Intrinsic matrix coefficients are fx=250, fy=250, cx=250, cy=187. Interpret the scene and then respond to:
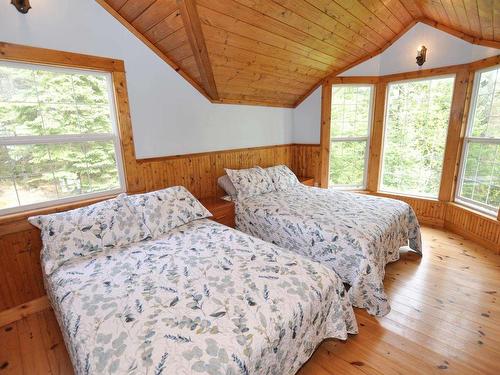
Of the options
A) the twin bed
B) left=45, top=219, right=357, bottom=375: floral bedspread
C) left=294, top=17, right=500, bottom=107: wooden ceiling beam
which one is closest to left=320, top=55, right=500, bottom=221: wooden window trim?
left=294, top=17, right=500, bottom=107: wooden ceiling beam

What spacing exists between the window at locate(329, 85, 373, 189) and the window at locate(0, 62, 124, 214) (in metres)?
2.96

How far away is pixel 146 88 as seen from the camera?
2396 millimetres

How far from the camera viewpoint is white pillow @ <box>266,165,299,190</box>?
324 centimetres

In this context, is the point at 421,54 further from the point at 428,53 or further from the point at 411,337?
the point at 411,337

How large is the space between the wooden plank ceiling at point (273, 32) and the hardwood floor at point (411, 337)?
2243 millimetres

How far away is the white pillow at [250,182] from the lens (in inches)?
115

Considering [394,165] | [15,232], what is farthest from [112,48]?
[394,165]

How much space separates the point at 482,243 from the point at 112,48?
4223 mm

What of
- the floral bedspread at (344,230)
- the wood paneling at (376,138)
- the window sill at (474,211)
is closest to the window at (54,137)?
the floral bedspread at (344,230)

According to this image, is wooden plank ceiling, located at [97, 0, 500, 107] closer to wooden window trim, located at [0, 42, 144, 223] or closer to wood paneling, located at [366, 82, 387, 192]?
wooden window trim, located at [0, 42, 144, 223]

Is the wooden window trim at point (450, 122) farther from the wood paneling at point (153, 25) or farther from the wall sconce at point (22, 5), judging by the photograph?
the wall sconce at point (22, 5)

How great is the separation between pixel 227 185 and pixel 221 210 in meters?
0.41

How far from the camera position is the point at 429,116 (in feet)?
10.8

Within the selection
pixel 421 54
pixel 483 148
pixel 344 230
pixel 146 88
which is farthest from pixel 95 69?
pixel 483 148
